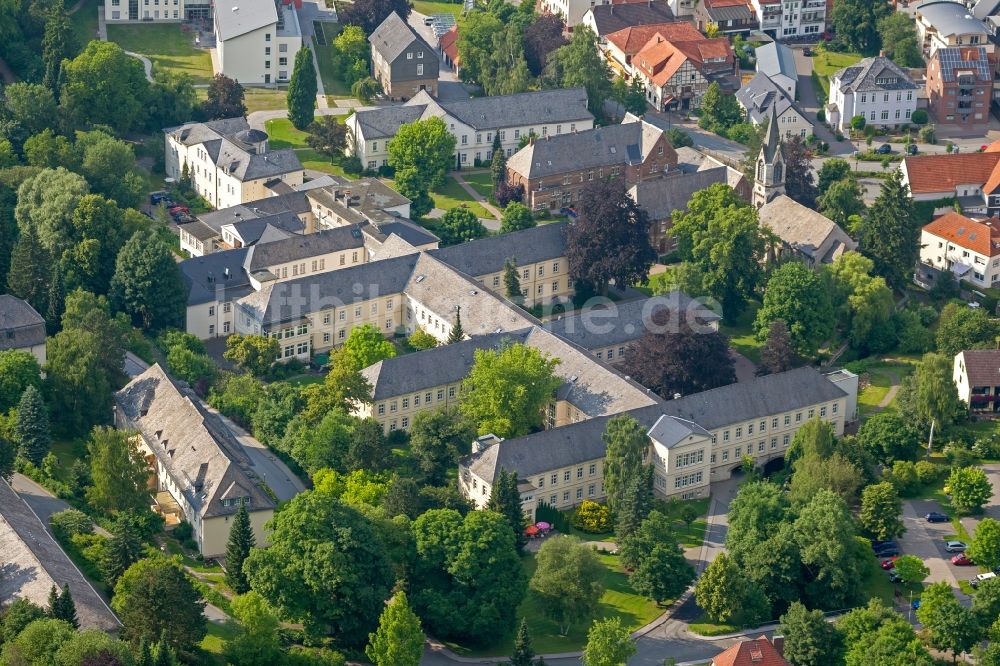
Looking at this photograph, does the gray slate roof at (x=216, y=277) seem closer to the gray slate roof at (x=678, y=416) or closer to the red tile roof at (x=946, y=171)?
the gray slate roof at (x=678, y=416)

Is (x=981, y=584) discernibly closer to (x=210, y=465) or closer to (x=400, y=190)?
(x=210, y=465)

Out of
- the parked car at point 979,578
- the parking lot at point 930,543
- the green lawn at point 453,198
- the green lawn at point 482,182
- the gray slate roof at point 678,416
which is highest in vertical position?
the gray slate roof at point 678,416

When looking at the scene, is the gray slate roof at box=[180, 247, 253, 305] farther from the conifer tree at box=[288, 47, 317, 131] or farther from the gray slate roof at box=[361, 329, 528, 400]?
the conifer tree at box=[288, 47, 317, 131]

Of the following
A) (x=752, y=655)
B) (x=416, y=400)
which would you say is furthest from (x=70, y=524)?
(x=752, y=655)

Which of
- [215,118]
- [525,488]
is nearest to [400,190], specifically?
[215,118]

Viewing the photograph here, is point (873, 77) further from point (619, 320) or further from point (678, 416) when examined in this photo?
point (678, 416)

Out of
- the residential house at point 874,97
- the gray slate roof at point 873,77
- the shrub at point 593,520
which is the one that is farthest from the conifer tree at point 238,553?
the gray slate roof at point 873,77
